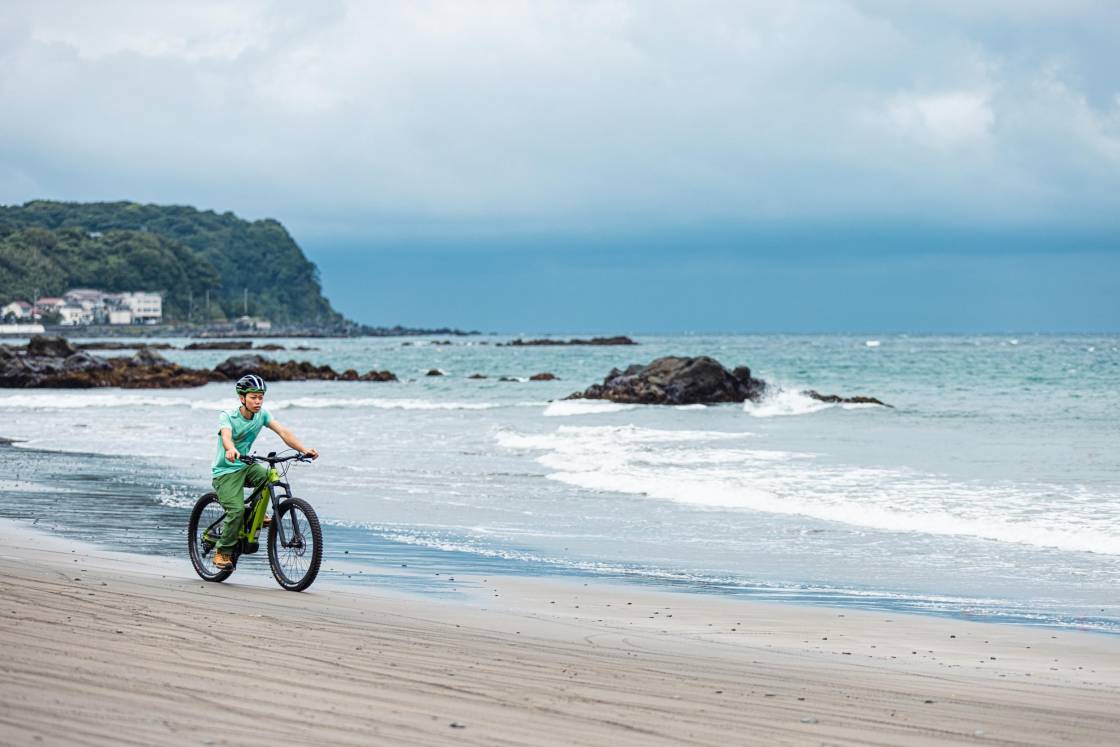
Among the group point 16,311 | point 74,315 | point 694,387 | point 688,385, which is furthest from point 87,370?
point 74,315

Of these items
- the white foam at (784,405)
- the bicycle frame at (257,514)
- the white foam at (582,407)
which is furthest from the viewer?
the white foam at (582,407)

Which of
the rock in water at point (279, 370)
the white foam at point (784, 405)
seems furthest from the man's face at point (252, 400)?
the rock in water at point (279, 370)

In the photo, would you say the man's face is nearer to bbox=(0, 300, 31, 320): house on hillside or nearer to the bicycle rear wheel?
the bicycle rear wheel

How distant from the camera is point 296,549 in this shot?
9.47m

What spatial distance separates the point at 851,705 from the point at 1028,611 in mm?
3770

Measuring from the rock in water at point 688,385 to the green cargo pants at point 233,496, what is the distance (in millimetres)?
29684

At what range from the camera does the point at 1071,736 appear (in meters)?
5.44

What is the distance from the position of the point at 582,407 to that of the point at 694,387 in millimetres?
3946

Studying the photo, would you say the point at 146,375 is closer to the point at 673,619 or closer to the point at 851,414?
the point at 851,414

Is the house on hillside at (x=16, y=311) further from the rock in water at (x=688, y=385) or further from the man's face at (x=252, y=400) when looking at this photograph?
the man's face at (x=252, y=400)

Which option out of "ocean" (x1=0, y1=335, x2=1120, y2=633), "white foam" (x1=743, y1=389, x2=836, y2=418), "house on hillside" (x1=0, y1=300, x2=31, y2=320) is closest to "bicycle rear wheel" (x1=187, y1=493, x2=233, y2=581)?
"ocean" (x1=0, y1=335, x2=1120, y2=633)

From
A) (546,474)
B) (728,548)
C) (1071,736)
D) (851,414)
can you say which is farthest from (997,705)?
(851,414)

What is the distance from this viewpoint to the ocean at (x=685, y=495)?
10.5 meters

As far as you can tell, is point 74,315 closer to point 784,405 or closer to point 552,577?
point 784,405
